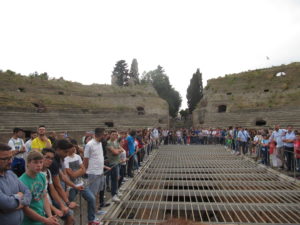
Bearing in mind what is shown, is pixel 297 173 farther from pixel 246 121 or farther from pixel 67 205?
pixel 246 121

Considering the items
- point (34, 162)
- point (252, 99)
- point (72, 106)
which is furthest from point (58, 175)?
point (252, 99)

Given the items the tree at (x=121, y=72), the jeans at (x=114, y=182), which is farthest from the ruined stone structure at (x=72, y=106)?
the tree at (x=121, y=72)

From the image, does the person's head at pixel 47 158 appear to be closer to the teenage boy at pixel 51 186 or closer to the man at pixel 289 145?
the teenage boy at pixel 51 186

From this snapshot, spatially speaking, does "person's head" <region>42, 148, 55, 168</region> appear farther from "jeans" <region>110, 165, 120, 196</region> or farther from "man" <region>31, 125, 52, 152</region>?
"man" <region>31, 125, 52, 152</region>

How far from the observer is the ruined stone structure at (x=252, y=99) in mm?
23250

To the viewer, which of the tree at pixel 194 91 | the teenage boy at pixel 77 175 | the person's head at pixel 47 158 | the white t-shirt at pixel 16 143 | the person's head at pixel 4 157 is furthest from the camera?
the tree at pixel 194 91

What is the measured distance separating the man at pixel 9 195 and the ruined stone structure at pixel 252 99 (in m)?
21.6

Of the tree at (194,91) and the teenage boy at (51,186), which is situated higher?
the tree at (194,91)

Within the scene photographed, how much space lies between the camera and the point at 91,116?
26375 mm

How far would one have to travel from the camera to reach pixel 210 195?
245 inches

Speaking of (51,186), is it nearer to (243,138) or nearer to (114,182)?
(114,182)

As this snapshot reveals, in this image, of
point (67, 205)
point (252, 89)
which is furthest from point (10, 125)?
point (252, 89)

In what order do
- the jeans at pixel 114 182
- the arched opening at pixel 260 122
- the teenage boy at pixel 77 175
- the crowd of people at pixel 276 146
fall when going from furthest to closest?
the arched opening at pixel 260 122 < the crowd of people at pixel 276 146 < the jeans at pixel 114 182 < the teenage boy at pixel 77 175

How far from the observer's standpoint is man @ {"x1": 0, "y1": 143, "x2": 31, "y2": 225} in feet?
7.63
